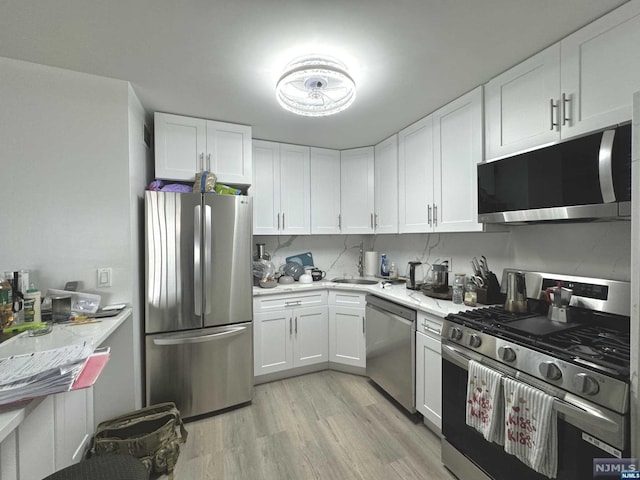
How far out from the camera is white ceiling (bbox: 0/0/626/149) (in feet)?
4.01

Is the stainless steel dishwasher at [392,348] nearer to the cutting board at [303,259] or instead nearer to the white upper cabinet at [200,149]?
the cutting board at [303,259]

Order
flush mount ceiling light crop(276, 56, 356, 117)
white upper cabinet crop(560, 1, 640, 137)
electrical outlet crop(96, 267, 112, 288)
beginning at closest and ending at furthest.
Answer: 1. white upper cabinet crop(560, 1, 640, 137)
2. flush mount ceiling light crop(276, 56, 356, 117)
3. electrical outlet crop(96, 267, 112, 288)

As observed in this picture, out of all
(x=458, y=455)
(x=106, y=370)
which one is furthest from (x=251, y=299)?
(x=458, y=455)

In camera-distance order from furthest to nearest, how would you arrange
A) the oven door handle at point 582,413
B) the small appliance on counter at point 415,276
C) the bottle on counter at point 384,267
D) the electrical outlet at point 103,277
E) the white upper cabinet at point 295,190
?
the bottle on counter at point 384,267, the white upper cabinet at point 295,190, the small appliance on counter at point 415,276, the electrical outlet at point 103,277, the oven door handle at point 582,413

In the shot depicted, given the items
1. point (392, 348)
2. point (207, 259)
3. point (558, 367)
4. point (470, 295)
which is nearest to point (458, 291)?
point (470, 295)

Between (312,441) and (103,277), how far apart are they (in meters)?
1.79

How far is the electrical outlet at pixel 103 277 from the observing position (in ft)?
5.73

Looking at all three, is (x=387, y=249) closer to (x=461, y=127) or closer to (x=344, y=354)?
(x=344, y=354)

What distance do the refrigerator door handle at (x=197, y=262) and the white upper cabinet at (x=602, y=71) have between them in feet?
7.79

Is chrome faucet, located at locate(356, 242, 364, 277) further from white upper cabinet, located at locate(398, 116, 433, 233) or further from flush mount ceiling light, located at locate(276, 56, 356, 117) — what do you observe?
flush mount ceiling light, located at locate(276, 56, 356, 117)

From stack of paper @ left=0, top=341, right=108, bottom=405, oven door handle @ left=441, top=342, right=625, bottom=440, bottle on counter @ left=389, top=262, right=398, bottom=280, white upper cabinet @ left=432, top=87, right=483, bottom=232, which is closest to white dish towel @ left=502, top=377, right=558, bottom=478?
oven door handle @ left=441, top=342, right=625, bottom=440

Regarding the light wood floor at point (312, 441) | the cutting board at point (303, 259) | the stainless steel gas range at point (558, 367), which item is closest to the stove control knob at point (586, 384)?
the stainless steel gas range at point (558, 367)

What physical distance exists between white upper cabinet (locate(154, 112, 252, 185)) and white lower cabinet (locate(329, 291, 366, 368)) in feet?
5.02

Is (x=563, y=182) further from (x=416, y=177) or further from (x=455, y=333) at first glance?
(x=416, y=177)
